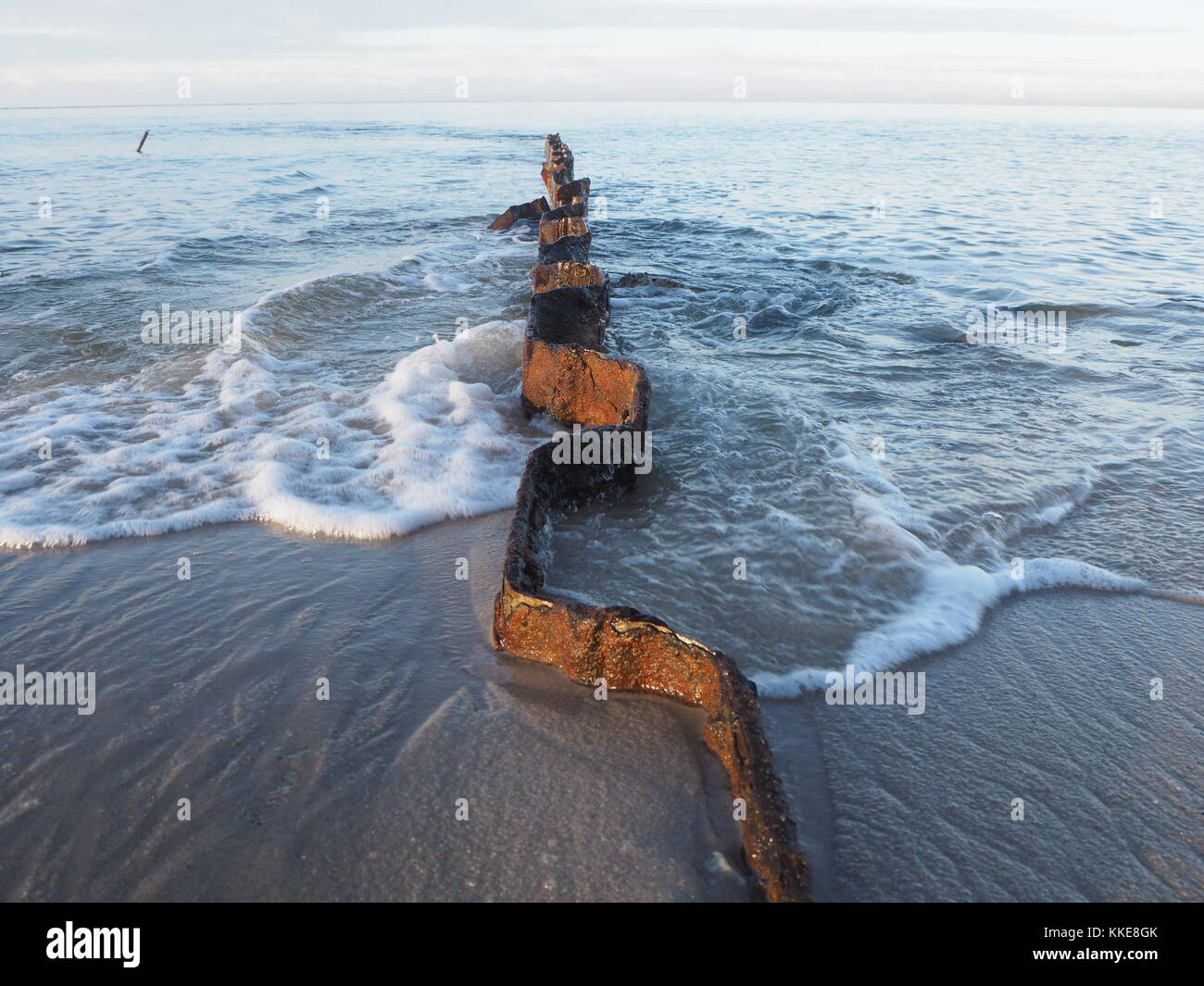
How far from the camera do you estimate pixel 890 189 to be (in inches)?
866

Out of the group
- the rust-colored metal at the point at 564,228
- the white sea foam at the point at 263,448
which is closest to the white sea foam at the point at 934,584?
the white sea foam at the point at 263,448

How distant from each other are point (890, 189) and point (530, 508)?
2157 cm

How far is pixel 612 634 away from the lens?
9.70 feet

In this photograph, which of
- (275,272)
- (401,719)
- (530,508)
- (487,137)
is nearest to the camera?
(401,719)

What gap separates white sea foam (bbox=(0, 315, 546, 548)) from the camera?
4.43 metres

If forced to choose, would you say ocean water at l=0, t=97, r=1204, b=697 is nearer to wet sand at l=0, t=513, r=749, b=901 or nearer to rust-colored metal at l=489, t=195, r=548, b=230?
rust-colored metal at l=489, t=195, r=548, b=230

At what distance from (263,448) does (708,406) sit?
10.2 feet

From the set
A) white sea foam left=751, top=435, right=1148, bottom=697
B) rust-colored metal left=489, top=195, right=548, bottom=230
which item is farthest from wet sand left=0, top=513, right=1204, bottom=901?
rust-colored metal left=489, top=195, right=548, bottom=230

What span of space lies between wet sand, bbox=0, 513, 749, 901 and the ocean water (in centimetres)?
65

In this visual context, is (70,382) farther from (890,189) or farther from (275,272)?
(890,189)

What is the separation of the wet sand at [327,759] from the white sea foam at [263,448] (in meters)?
0.65

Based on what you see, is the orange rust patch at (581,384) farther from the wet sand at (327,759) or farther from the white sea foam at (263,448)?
the wet sand at (327,759)

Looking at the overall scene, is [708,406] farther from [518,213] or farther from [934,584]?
[518,213]

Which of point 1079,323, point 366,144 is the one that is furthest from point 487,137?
point 1079,323
